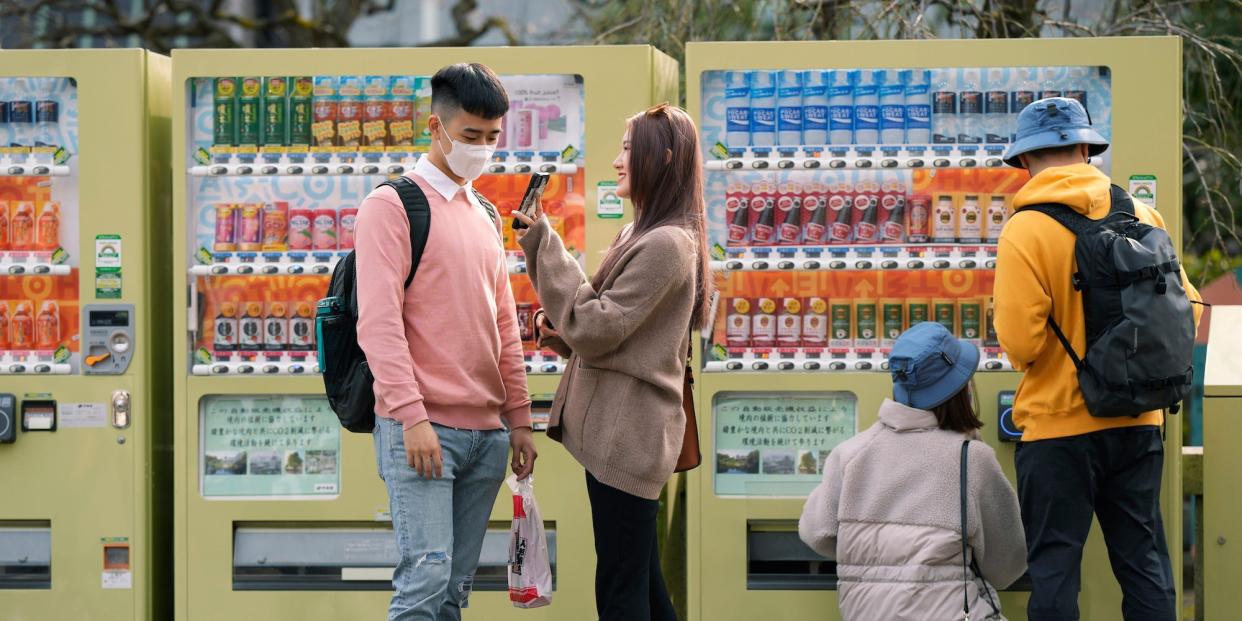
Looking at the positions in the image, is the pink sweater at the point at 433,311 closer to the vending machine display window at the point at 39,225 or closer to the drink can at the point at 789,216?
the drink can at the point at 789,216

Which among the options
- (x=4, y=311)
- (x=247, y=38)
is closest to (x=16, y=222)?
(x=4, y=311)

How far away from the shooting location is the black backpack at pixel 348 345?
3033mm

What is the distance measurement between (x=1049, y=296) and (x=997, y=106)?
Result: 1.07 meters

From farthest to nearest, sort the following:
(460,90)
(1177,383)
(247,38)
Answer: (247,38)
(1177,383)
(460,90)

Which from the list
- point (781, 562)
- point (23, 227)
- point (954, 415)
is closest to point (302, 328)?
point (23, 227)

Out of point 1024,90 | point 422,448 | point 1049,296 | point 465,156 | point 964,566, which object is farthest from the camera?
point 1024,90

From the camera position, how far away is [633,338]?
3.15 metres

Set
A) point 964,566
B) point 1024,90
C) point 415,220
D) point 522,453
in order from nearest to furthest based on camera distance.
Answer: point 415,220
point 522,453
point 964,566
point 1024,90

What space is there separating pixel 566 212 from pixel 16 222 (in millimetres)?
1982

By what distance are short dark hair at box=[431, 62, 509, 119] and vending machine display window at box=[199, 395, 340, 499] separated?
170 cm

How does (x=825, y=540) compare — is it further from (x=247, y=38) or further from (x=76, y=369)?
(x=247, y=38)

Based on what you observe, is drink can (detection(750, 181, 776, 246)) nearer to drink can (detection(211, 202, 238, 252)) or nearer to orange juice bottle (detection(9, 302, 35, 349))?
drink can (detection(211, 202, 238, 252))

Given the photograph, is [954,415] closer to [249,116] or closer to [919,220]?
[919,220]

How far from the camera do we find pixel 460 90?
306 cm
